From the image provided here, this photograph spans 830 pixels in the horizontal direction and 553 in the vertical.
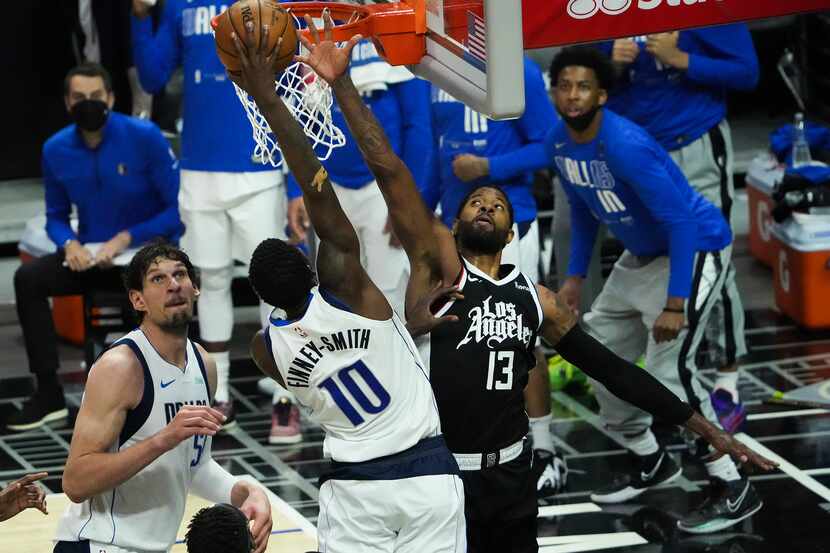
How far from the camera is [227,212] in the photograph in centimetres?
855

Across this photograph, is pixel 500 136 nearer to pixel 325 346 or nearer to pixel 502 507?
pixel 502 507

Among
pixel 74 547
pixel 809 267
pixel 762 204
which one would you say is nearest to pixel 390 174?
pixel 74 547

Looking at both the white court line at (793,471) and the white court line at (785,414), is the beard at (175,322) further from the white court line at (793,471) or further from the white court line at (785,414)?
the white court line at (785,414)

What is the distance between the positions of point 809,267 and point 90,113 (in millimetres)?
4310

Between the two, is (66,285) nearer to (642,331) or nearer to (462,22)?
(642,331)

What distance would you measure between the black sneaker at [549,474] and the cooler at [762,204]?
356 cm

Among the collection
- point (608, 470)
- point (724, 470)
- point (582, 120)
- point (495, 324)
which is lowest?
point (608, 470)

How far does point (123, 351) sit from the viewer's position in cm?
506

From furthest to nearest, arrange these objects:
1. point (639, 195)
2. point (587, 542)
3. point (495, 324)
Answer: point (639, 195) < point (587, 542) < point (495, 324)

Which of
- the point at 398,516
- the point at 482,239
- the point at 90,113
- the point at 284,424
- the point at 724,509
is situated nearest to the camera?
the point at 398,516

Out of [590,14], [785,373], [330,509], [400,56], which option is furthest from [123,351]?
[785,373]

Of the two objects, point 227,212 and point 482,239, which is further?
point 227,212

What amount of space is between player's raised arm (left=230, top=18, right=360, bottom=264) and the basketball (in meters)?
0.02

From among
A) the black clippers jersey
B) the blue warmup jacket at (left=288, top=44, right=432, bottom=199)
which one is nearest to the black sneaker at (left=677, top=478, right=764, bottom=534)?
the black clippers jersey
